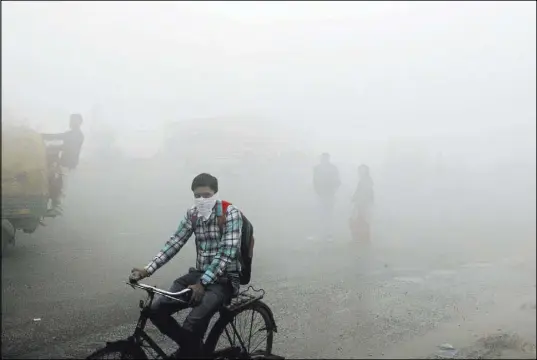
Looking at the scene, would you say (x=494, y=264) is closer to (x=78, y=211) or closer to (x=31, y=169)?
(x=31, y=169)

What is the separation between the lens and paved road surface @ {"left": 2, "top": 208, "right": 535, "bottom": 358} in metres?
4.80

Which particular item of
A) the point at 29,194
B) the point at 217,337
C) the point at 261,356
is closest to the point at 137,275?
the point at 217,337

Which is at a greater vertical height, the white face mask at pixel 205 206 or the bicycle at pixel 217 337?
the white face mask at pixel 205 206

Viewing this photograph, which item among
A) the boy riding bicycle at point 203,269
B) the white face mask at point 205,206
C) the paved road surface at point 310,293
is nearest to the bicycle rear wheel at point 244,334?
the boy riding bicycle at point 203,269

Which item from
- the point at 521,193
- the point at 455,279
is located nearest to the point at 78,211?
the point at 455,279

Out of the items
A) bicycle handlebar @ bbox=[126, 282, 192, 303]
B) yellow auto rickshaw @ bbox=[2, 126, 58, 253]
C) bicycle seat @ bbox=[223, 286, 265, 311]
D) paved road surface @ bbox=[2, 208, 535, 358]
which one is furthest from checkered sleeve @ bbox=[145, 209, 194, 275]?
yellow auto rickshaw @ bbox=[2, 126, 58, 253]

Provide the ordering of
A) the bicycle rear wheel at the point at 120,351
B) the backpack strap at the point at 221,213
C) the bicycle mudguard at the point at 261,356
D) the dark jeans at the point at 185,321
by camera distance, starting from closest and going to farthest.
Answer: the bicycle rear wheel at the point at 120,351, the dark jeans at the point at 185,321, the backpack strap at the point at 221,213, the bicycle mudguard at the point at 261,356

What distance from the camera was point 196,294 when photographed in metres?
3.16

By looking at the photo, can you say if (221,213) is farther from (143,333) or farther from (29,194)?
(29,194)

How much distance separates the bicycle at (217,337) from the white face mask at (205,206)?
0.51 meters

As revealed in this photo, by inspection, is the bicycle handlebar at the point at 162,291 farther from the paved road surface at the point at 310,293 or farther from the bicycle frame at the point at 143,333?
the paved road surface at the point at 310,293

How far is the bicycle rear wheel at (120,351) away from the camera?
2869 millimetres

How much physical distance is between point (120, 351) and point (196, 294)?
0.55 meters

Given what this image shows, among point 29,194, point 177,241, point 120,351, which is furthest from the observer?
point 29,194
